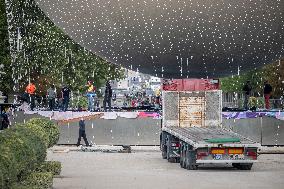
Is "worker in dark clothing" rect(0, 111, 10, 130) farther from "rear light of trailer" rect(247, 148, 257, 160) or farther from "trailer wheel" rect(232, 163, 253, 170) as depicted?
"rear light of trailer" rect(247, 148, 257, 160)

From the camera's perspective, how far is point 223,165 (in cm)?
3088

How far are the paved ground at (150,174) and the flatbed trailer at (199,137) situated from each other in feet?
1.23

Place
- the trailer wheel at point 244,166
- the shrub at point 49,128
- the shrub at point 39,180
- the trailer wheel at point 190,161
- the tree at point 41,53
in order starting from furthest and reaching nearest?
the tree at point 41,53 < the trailer wheel at point 244,166 < the trailer wheel at point 190,161 < the shrub at point 49,128 < the shrub at point 39,180

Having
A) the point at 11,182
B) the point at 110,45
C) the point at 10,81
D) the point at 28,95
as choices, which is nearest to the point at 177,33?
the point at 110,45

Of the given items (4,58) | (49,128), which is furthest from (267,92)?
(4,58)

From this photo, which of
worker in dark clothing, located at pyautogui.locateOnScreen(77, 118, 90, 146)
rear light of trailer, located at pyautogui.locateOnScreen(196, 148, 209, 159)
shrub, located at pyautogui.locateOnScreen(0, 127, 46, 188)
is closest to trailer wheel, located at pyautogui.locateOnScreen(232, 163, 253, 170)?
rear light of trailer, located at pyautogui.locateOnScreen(196, 148, 209, 159)

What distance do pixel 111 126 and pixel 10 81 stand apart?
2636 centimetres

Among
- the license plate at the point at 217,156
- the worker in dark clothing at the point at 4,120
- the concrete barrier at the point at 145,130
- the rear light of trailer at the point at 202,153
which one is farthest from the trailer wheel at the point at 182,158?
the worker in dark clothing at the point at 4,120

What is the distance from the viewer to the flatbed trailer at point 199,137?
1104 inches

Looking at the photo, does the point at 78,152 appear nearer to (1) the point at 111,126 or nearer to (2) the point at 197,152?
(1) the point at 111,126

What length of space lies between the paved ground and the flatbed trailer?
0.38 metres

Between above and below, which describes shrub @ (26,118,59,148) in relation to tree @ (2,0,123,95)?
below

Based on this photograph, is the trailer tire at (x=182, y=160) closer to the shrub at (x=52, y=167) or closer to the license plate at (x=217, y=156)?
the license plate at (x=217, y=156)

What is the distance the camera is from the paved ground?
22906 millimetres
